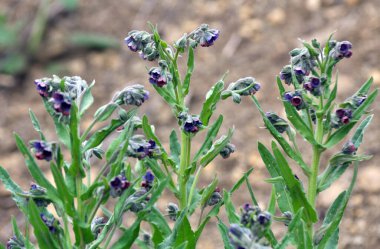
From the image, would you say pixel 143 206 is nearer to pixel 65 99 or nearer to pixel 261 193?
pixel 65 99

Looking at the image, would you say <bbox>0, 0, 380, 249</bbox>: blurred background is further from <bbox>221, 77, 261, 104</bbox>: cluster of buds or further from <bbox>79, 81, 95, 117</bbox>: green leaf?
<bbox>79, 81, 95, 117</bbox>: green leaf

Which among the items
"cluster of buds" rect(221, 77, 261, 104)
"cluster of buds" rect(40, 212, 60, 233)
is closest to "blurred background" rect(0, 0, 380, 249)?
"cluster of buds" rect(221, 77, 261, 104)

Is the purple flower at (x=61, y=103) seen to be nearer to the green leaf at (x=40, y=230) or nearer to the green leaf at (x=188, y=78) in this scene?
the green leaf at (x=40, y=230)

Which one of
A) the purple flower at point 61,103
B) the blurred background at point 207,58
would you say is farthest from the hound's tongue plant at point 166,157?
the blurred background at point 207,58

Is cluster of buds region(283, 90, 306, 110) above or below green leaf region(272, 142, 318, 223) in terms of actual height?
above

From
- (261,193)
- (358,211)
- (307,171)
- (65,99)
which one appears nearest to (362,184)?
(358,211)

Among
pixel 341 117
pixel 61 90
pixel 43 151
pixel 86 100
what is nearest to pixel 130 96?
pixel 86 100
